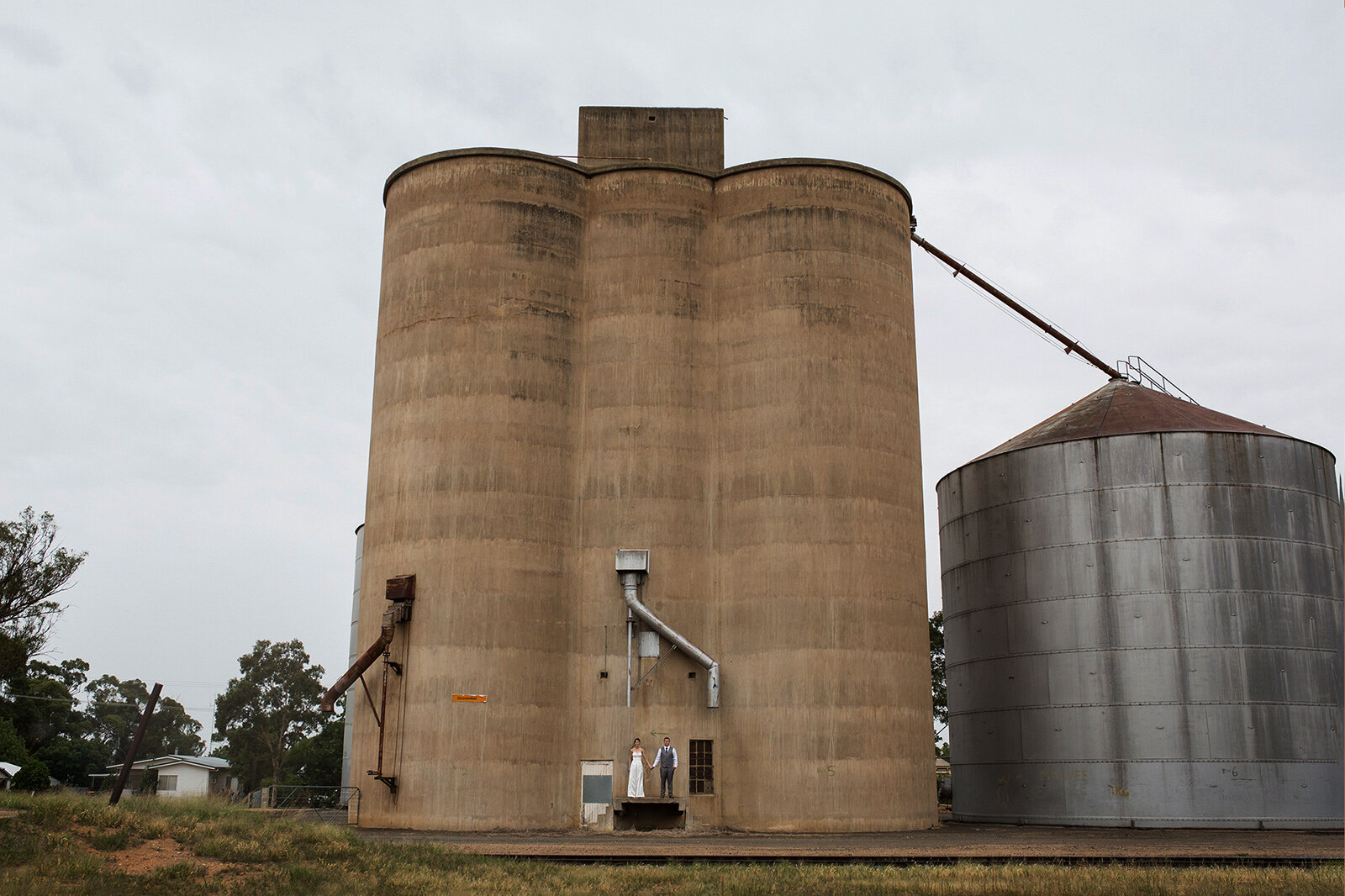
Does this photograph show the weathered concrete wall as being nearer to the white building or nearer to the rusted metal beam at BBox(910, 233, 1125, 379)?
the rusted metal beam at BBox(910, 233, 1125, 379)

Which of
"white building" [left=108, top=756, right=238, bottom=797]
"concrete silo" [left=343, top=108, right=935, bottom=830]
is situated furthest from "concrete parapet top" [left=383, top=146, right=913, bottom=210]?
"white building" [left=108, top=756, right=238, bottom=797]

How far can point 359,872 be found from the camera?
18.1 meters

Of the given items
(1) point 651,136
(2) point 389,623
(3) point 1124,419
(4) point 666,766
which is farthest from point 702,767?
(1) point 651,136

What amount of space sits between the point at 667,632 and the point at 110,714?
344 feet

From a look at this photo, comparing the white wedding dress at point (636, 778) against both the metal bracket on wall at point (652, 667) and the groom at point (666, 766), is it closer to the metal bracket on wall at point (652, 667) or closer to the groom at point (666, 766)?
the groom at point (666, 766)

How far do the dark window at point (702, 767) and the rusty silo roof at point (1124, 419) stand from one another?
47.5ft

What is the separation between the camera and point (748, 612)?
1240 inches

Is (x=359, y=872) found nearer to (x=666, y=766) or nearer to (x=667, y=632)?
(x=666, y=766)

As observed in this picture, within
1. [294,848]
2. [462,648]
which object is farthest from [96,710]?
[294,848]

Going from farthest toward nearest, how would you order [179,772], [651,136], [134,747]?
[179,772]
[651,136]
[134,747]

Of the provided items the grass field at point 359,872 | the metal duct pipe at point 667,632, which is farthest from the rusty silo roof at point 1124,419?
the grass field at point 359,872

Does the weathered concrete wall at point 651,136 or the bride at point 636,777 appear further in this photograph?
the weathered concrete wall at point 651,136

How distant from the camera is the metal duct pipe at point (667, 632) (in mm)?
30703

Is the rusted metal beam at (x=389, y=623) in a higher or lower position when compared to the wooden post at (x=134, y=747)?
higher
